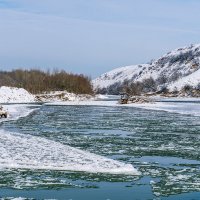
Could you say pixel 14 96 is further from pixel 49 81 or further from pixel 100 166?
pixel 100 166

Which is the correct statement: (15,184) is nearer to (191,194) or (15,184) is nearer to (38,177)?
(38,177)

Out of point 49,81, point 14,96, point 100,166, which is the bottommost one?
point 100,166

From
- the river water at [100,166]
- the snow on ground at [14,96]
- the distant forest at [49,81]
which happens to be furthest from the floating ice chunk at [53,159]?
the distant forest at [49,81]

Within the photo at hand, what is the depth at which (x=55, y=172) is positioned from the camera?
17.4 metres

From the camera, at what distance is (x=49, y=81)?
153 metres

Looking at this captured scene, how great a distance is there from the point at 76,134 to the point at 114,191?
54.9ft

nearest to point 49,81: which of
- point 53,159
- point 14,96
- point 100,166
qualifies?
point 14,96

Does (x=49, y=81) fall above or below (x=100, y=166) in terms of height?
above

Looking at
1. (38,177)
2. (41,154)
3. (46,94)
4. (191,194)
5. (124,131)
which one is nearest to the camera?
(191,194)

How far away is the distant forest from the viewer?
146375 millimetres

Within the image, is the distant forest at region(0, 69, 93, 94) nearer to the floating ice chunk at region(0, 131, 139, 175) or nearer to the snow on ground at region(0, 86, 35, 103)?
the snow on ground at region(0, 86, 35, 103)

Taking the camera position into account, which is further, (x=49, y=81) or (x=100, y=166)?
(x=49, y=81)

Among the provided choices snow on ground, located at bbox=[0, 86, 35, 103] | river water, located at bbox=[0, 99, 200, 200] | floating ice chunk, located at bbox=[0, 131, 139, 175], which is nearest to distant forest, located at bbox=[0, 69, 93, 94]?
snow on ground, located at bbox=[0, 86, 35, 103]

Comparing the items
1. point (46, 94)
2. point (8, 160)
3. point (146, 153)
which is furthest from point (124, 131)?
point (46, 94)
